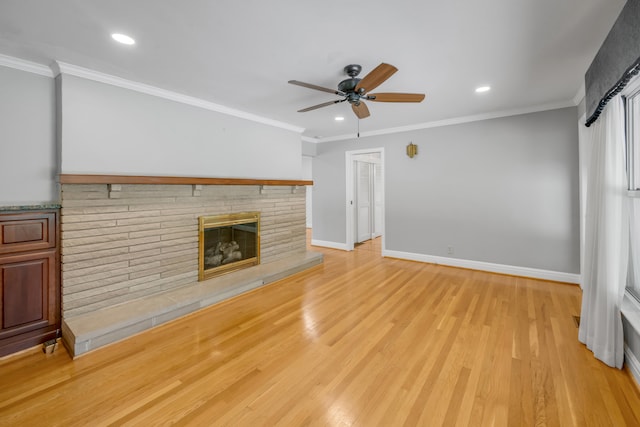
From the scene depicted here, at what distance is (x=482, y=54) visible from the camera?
7.55 feet

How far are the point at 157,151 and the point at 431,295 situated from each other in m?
3.66

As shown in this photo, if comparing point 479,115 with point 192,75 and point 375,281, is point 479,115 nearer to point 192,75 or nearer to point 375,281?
point 375,281

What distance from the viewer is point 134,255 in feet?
9.23

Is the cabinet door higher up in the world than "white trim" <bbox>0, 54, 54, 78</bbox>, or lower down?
lower down

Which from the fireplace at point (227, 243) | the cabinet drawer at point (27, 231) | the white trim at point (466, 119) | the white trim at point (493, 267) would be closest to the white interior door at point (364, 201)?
the white trim at point (466, 119)

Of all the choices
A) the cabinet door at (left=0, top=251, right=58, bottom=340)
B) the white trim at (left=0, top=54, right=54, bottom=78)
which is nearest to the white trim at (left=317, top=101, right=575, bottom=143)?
the white trim at (left=0, top=54, right=54, bottom=78)

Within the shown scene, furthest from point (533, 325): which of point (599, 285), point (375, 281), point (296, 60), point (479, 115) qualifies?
point (296, 60)

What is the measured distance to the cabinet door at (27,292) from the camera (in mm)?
2152

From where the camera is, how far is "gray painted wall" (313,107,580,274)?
3629mm

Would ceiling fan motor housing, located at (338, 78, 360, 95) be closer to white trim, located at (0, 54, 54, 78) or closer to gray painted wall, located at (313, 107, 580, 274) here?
gray painted wall, located at (313, 107, 580, 274)

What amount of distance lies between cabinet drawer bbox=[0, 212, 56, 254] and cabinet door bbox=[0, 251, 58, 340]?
0.07 meters

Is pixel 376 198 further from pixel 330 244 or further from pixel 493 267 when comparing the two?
pixel 493 267

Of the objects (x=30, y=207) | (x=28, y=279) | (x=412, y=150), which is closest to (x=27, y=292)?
(x=28, y=279)

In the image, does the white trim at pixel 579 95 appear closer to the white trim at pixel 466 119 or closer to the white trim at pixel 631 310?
the white trim at pixel 466 119
